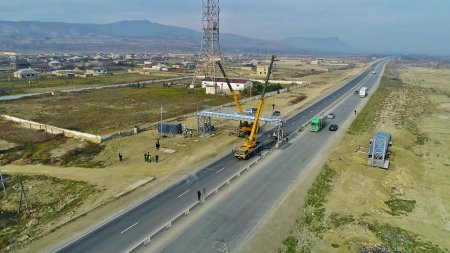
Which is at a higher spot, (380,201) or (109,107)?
(380,201)

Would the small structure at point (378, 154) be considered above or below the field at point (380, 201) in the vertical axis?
above

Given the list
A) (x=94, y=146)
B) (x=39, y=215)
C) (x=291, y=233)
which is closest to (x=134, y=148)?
(x=94, y=146)

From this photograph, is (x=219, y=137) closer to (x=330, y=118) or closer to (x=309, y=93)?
(x=330, y=118)

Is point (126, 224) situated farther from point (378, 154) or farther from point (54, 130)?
point (54, 130)

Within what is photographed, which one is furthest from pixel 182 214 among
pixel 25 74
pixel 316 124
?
pixel 25 74

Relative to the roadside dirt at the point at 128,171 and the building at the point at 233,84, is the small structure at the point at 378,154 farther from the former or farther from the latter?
the building at the point at 233,84

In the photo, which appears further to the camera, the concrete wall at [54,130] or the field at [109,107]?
the field at [109,107]

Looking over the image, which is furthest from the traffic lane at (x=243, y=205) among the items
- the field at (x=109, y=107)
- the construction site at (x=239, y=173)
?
the field at (x=109, y=107)
